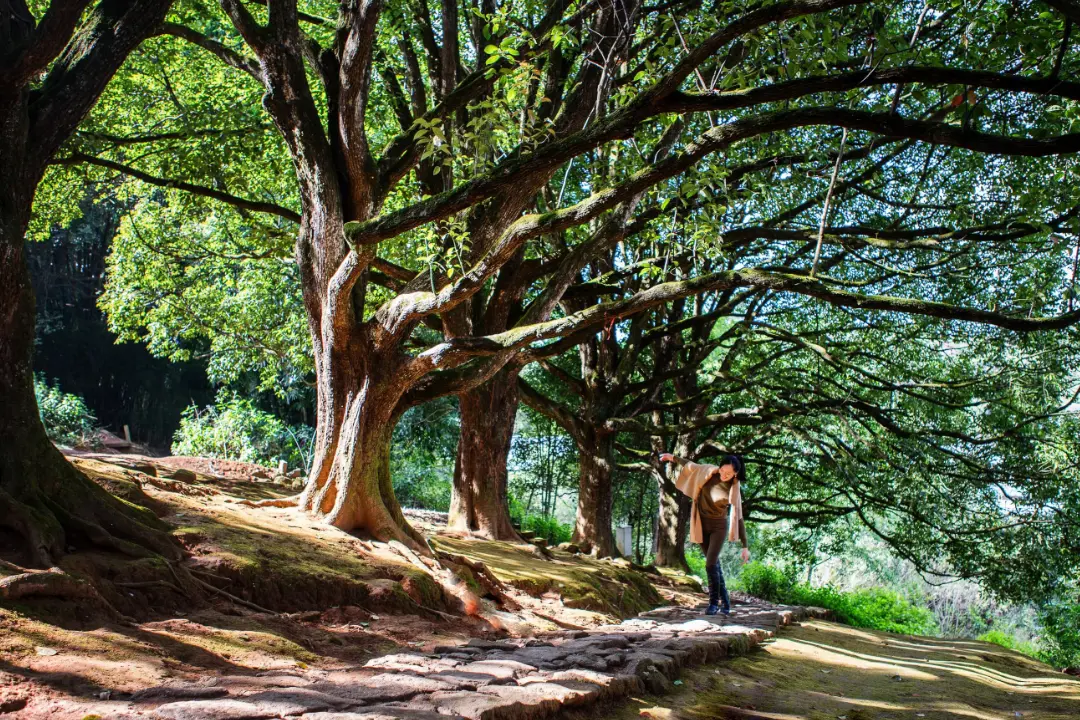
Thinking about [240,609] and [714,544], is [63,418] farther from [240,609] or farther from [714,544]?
[714,544]

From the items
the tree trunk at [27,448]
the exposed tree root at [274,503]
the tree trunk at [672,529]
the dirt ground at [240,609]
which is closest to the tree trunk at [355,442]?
the exposed tree root at [274,503]

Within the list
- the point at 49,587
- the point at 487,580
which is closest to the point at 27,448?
the point at 49,587

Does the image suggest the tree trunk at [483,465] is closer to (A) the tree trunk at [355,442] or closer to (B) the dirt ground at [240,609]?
(B) the dirt ground at [240,609]

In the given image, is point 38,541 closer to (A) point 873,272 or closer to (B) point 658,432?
(B) point 658,432

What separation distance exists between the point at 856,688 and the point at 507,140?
241 inches

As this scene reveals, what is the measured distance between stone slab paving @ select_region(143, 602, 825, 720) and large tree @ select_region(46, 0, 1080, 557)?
306 centimetres

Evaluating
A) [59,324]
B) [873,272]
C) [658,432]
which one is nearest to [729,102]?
[658,432]

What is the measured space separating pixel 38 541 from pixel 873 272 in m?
13.1

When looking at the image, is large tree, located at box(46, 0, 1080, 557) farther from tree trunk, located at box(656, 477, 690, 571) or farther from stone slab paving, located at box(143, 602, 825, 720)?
tree trunk, located at box(656, 477, 690, 571)

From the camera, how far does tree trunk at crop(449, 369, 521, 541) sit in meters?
12.4

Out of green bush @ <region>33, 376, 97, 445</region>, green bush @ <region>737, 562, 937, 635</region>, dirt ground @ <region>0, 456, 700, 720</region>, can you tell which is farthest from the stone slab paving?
green bush @ <region>33, 376, 97, 445</region>

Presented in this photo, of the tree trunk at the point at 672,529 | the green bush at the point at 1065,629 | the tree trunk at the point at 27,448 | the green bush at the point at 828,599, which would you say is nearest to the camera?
the tree trunk at the point at 27,448

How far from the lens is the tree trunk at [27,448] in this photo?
514 centimetres

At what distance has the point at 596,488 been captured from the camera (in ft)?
47.6
